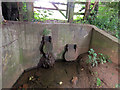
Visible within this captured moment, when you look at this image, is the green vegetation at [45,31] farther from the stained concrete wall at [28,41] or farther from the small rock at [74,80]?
the small rock at [74,80]

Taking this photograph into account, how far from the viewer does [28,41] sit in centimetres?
330

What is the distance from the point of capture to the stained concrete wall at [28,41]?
8.13ft

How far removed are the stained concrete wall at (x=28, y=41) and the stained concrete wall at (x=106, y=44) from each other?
309 mm

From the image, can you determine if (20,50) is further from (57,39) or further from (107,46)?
(107,46)

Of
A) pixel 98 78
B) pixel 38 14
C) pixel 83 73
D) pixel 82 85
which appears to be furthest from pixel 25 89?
pixel 38 14

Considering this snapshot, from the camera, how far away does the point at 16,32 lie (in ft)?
9.43

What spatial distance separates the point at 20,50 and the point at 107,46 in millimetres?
3032

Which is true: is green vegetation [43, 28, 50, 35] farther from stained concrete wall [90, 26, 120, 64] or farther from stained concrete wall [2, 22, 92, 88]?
stained concrete wall [90, 26, 120, 64]

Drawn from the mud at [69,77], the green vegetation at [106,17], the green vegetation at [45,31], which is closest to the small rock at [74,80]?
the mud at [69,77]

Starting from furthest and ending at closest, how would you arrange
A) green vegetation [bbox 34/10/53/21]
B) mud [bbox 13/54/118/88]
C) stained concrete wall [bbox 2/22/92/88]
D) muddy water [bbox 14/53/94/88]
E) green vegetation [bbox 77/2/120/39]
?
green vegetation [bbox 77/2/120/39]
green vegetation [bbox 34/10/53/21]
muddy water [bbox 14/53/94/88]
mud [bbox 13/54/118/88]
stained concrete wall [bbox 2/22/92/88]

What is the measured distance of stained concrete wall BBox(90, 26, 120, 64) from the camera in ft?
9.15

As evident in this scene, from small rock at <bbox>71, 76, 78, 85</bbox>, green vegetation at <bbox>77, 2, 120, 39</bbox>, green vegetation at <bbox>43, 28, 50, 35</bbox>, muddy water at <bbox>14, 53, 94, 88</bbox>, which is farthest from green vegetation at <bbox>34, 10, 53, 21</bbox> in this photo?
small rock at <bbox>71, 76, 78, 85</bbox>

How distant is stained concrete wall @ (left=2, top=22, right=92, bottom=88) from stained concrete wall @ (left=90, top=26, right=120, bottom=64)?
0.31 m

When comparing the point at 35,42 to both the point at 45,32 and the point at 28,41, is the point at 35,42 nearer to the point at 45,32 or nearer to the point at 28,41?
the point at 28,41
